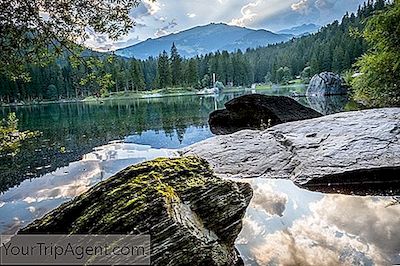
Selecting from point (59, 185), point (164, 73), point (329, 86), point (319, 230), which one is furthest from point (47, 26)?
point (164, 73)

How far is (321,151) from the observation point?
995 cm

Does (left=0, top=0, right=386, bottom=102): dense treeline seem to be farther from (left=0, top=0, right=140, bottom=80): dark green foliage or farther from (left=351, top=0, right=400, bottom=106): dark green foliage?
(left=0, top=0, right=140, bottom=80): dark green foliage

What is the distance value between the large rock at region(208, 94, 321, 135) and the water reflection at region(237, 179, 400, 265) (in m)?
11.5

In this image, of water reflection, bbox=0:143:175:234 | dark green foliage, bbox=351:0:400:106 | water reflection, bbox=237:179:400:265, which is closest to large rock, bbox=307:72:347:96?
dark green foliage, bbox=351:0:400:106

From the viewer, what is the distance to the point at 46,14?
671 centimetres

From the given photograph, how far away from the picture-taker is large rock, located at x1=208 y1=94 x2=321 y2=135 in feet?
65.4

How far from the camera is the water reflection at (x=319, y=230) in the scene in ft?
17.0

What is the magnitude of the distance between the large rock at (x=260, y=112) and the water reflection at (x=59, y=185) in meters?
6.93

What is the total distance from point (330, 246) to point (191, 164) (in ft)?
8.58

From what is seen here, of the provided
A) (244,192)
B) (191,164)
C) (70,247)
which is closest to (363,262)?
(244,192)

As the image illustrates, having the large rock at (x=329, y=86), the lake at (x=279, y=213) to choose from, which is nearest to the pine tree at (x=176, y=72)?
the large rock at (x=329, y=86)

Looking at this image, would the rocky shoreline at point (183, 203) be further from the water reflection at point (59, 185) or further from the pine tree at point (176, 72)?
the pine tree at point (176, 72)

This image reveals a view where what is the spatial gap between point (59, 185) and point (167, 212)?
7.59m

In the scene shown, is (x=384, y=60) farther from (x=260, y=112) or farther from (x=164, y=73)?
(x=164, y=73)
